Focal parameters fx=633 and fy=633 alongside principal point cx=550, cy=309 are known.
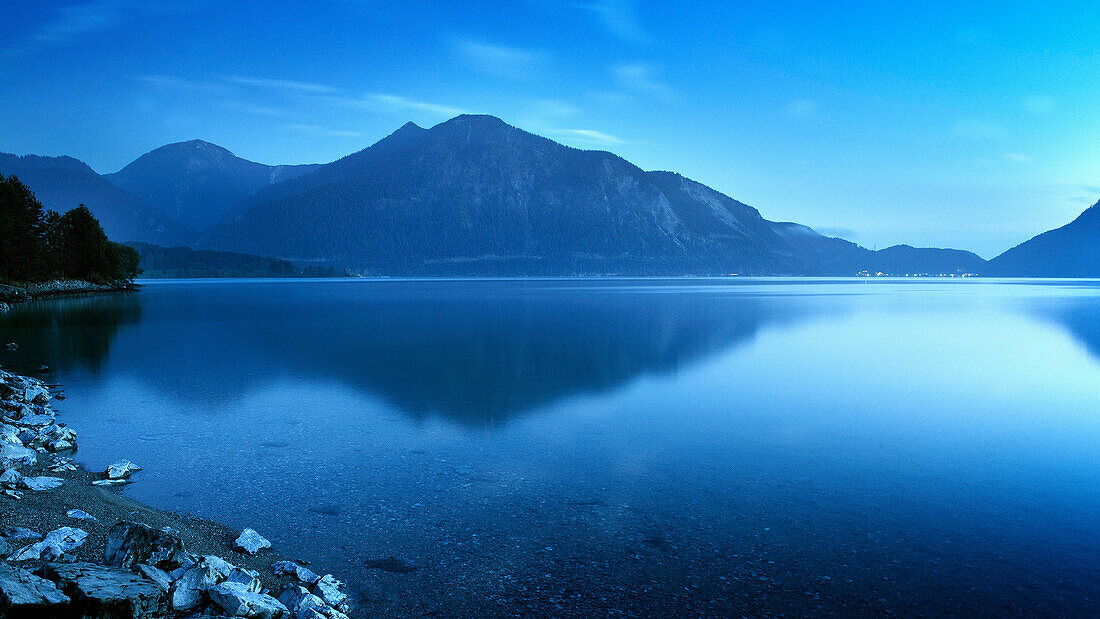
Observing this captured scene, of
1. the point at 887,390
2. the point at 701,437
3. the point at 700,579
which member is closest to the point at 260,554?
the point at 700,579

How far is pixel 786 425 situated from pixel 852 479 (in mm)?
3905

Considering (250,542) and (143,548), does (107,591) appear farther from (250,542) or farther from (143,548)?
(250,542)

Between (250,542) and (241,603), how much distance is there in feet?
6.79

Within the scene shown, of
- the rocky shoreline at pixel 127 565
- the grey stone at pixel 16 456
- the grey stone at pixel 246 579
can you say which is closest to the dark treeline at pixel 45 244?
the grey stone at pixel 16 456

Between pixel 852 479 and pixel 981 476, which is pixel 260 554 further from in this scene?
pixel 981 476

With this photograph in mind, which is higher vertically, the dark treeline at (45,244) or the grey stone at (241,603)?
the dark treeline at (45,244)

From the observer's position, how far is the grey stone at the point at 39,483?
8484 mm

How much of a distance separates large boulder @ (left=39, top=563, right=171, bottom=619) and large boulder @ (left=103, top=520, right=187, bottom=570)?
49 cm

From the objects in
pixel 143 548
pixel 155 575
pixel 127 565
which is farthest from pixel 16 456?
pixel 155 575

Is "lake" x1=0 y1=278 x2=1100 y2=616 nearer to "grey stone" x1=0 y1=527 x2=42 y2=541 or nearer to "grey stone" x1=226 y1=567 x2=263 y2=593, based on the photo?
"grey stone" x1=226 y1=567 x2=263 y2=593

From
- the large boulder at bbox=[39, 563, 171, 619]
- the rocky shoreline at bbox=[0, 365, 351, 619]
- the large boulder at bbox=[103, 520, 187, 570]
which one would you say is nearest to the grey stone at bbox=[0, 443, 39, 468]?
the rocky shoreline at bbox=[0, 365, 351, 619]

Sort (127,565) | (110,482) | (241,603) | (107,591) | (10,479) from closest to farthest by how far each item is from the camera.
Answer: (107,591) < (241,603) < (127,565) < (10,479) < (110,482)

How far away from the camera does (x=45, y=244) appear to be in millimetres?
73500

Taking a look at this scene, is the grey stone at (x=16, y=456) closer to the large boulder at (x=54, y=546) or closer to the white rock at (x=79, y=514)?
the white rock at (x=79, y=514)
